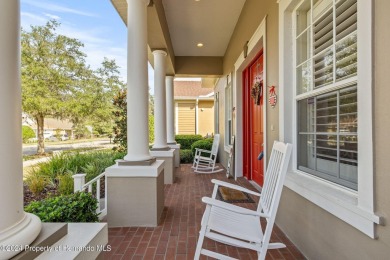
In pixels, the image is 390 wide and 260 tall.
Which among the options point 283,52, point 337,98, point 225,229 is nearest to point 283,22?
point 283,52

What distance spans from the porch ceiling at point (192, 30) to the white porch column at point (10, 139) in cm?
288

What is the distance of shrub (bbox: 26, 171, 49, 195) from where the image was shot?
4035mm

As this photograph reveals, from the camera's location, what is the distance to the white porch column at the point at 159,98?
17.8 ft

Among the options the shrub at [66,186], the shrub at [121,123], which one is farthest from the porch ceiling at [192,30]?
the shrub at [66,186]

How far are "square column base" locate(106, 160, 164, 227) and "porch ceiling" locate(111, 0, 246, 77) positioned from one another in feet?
7.73

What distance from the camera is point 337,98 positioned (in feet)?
6.09

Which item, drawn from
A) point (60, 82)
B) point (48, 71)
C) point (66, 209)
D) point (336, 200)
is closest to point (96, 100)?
point (60, 82)

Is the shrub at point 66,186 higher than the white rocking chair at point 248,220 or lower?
lower

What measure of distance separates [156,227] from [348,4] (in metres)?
2.70

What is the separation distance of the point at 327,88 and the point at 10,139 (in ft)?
6.73

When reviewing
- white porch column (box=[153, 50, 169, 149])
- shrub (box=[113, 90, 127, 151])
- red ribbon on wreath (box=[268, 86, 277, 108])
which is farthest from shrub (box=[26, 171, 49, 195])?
red ribbon on wreath (box=[268, 86, 277, 108])

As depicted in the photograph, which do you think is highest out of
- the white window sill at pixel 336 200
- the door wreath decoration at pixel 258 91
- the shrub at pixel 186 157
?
the door wreath decoration at pixel 258 91

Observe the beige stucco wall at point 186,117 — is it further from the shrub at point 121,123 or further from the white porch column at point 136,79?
the white porch column at point 136,79

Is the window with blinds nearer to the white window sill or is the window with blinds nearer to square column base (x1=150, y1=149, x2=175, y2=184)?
the white window sill
